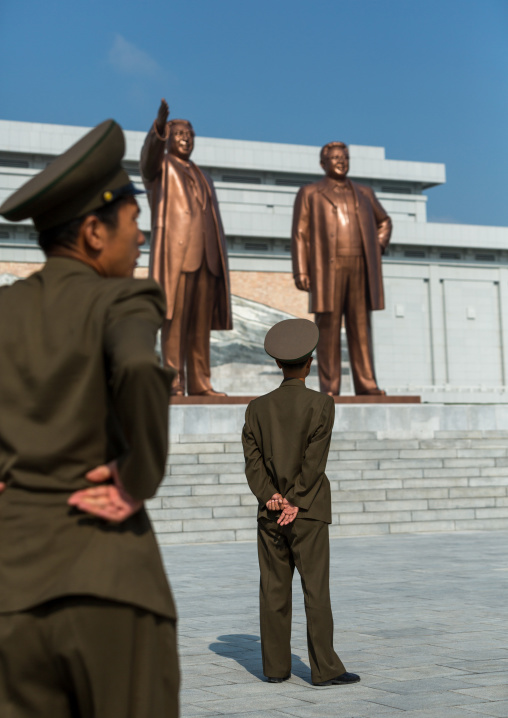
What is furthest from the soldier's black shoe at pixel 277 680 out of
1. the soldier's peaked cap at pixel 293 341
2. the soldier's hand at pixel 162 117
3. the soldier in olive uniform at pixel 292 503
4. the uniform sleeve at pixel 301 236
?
the uniform sleeve at pixel 301 236

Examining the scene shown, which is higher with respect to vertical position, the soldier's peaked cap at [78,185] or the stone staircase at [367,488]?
the soldier's peaked cap at [78,185]

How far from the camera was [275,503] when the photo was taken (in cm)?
358

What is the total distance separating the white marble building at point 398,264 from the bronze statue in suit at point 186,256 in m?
12.6

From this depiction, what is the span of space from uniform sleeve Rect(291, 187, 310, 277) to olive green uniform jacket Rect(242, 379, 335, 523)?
7.83 meters

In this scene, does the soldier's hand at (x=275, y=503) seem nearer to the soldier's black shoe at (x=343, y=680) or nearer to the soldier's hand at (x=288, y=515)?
the soldier's hand at (x=288, y=515)

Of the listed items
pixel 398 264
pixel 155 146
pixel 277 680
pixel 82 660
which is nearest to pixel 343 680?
pixel 277 680

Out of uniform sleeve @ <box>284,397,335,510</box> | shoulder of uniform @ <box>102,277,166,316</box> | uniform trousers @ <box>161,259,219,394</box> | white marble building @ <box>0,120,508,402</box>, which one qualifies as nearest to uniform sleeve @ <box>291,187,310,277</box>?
uniform trousers @ <box>161,259,219,394</box>

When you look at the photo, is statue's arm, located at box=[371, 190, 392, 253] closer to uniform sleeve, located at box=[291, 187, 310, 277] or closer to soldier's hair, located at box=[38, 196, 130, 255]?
uniform sleeve, located at box=[291, 187, 310, 277]

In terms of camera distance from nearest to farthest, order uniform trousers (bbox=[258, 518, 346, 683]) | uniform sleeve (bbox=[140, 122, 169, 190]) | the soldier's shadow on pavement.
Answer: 1. uniform trousers (bbox=[258, 518, 346, 683])
2. the soldier's shadow on pavement
3. uniform sleeve (bbox=[140, 122, 169, 190])

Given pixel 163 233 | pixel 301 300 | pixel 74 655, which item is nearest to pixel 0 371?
pixel 74 655

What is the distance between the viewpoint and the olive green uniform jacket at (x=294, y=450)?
3.59 meters

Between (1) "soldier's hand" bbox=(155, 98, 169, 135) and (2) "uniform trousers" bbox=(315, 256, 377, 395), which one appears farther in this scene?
(2) "uniform trousers" bbox=(315, 256, 377, 395)

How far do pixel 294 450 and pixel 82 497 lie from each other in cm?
229

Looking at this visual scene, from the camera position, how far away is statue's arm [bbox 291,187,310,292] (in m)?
11.4
